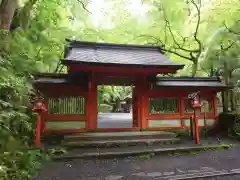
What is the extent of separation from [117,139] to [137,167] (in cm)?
242

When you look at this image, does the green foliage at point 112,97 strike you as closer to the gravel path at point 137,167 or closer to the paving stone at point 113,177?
the gravel path at point 137,167

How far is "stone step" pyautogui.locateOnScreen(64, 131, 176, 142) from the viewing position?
764cm

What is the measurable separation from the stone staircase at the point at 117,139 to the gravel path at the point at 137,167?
1176 mm

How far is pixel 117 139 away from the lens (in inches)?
312

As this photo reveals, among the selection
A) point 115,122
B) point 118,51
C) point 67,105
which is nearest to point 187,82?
point 118,51

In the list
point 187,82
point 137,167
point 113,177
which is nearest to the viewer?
point 113,177

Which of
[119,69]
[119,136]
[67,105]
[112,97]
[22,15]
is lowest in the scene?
[119,136]

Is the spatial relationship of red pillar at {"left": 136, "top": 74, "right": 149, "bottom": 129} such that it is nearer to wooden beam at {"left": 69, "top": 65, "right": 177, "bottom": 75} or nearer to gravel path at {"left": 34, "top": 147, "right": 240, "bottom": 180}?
wooden beam at {"left": 69, "top": 65, "right": 177, "bottom": 75}

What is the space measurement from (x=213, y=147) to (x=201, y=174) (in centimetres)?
311

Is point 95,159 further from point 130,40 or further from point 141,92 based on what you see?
point 130,40

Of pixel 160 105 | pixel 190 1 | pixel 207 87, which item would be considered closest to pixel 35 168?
pixel 160 105

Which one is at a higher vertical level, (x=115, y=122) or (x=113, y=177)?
(x=115, y=122)

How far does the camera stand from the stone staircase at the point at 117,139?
24.4 ft

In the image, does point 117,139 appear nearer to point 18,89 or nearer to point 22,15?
point 18,89
